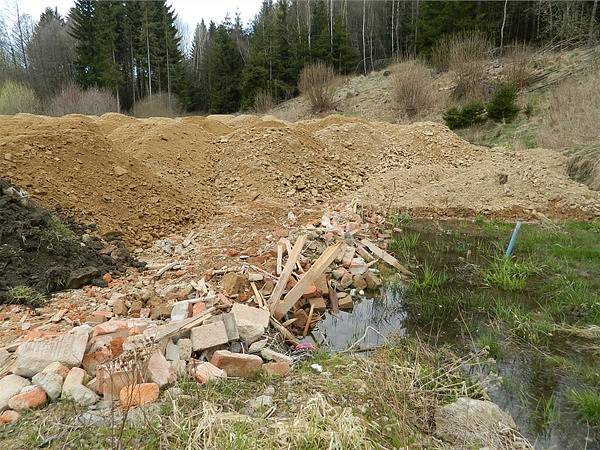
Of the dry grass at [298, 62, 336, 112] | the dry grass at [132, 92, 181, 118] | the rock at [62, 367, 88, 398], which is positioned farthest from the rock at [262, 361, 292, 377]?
the dry grass at [132, 92, 181, 118]

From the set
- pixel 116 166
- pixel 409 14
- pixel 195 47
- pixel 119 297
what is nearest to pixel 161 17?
pixel 195 47

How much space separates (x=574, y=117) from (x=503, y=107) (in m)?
4.69

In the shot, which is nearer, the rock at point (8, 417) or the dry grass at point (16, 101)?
the rock at point (8, 417)

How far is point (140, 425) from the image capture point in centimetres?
219

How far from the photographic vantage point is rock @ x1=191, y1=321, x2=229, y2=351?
3.03m

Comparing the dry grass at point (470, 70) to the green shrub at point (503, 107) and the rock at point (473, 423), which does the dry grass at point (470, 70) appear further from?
the rock at point (473, 423)

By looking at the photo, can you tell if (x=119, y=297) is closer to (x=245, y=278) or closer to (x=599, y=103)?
(x=245, y=278)

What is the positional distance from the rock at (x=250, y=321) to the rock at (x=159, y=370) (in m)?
0.75

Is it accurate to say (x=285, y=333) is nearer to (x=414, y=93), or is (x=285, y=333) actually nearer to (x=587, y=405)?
(x=587, y=405)

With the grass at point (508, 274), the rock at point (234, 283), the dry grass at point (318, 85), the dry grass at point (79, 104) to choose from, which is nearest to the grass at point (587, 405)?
the grass at point (508, 274)

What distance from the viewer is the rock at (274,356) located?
3.10m

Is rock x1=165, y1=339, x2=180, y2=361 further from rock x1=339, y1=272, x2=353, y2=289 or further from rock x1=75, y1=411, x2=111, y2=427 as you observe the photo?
rock x1=339, y1=272, x2=353, y2=289

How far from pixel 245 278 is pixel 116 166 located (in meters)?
3.88

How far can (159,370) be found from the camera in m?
2.64
